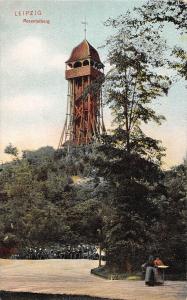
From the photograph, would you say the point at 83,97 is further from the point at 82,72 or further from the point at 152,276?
the point at 152,276

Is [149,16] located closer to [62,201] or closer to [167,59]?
[167,59]

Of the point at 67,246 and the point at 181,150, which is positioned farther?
the point at 67,246

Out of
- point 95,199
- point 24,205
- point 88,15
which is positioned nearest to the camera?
point 88,15

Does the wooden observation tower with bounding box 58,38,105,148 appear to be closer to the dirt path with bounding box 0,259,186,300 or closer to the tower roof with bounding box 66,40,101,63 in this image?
the tower roof with bounding box 66,40,101,63

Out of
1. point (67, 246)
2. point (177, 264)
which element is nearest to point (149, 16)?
point (177, 264)

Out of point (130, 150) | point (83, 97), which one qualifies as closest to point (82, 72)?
point (83, 97)

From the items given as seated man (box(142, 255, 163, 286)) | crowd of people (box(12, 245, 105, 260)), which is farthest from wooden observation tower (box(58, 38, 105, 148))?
seated man (box(142, 255, 163, 286))

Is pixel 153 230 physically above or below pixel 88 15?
below
